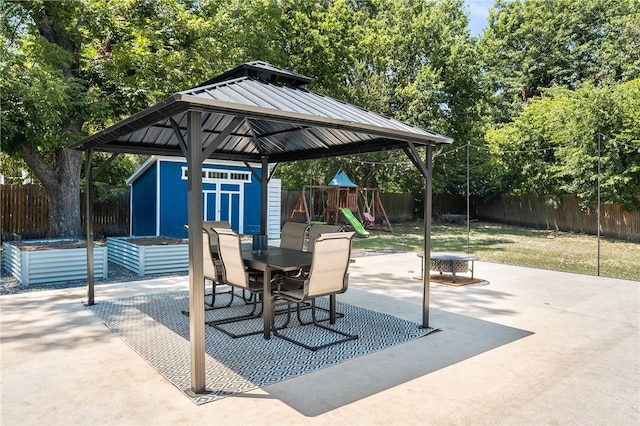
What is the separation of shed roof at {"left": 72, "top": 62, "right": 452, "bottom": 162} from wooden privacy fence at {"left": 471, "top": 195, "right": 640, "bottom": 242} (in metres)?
12.4

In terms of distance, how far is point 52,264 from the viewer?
6.35 metres

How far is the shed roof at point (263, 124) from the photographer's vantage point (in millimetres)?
3023

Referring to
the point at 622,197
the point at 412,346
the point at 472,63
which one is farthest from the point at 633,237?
the point at 412,346

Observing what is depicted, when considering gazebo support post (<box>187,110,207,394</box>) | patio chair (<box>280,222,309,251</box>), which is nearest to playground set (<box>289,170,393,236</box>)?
patio chair (<box>280,222,309,251</box>)

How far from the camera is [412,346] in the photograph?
3.84m

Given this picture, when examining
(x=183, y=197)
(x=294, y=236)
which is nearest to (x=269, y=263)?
(x=294, y=236)

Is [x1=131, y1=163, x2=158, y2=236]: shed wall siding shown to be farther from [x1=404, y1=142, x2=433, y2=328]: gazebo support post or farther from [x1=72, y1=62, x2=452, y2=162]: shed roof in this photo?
[x1=404, y1=142, x2=433, y2=328]: gazebo support post

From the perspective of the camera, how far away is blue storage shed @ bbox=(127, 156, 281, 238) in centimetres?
1088

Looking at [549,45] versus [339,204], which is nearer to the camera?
[339,204]

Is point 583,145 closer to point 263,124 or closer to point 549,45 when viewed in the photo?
point 263,124

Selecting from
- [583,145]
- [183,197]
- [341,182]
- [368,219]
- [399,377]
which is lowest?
[399,377]

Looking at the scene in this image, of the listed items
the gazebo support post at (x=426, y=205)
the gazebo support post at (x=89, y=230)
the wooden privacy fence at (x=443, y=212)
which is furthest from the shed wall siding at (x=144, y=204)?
the gazebo support post at (x=426, y=205)

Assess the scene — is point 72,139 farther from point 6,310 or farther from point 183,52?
point 6,310

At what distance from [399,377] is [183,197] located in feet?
30.1
